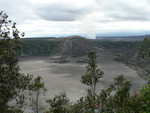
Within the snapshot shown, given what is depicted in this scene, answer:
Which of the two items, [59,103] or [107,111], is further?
[107,111]

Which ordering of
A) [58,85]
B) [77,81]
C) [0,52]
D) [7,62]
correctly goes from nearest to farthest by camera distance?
[0,52], [7,62], [58,85], [77,81]

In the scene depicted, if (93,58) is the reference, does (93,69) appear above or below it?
below

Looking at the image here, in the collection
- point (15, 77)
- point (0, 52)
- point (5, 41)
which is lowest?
point (15, 77)

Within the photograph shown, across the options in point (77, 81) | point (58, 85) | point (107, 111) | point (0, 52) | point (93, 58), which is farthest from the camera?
point (77, 81)

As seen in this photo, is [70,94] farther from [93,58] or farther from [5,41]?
[5,41]

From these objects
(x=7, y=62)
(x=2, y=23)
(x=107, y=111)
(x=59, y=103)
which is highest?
(x=2, y=23)

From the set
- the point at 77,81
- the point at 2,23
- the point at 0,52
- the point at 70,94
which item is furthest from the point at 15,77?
the point at 77,81

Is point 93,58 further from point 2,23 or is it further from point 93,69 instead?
point 2,23

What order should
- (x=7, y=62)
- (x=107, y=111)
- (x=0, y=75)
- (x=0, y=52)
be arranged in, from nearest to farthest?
(x=0, y=52) → (x=0, y=75) → (x=7, y=62) → (x=107, y=111)

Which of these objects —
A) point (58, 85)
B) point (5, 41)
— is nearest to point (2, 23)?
→ point (5, 41)
